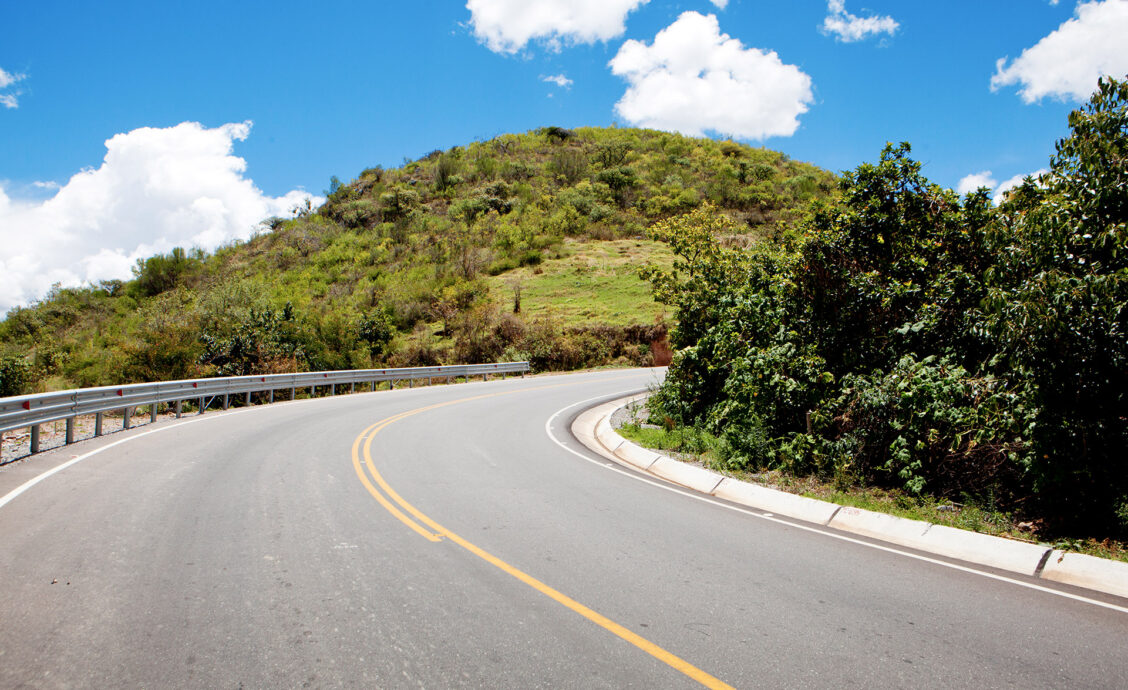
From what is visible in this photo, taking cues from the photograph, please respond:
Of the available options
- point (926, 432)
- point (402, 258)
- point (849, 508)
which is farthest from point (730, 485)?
point (402, 258)

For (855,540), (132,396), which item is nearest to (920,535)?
(855,540)

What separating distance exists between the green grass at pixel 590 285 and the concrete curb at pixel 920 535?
30319mm

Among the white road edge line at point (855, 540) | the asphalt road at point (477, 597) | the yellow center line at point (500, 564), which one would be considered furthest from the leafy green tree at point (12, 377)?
the white road edge line at point (855, 540)

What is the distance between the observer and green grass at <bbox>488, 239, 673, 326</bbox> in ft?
141

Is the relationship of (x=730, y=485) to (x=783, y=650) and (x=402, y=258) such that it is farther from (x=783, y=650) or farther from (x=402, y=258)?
(x=402, y=258)

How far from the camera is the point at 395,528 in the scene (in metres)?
6.38

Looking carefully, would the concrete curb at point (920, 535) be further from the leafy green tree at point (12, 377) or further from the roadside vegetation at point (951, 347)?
the leafy green tree at point (12, 377)

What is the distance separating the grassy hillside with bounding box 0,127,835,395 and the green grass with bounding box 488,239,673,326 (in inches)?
9.7

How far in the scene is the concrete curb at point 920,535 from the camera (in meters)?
5.32

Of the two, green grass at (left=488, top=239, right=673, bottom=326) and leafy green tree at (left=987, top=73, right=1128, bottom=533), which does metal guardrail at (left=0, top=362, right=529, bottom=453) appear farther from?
green grass at (left=488, top=239, right=673, bottom=326)

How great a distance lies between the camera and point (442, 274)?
53.8 metres

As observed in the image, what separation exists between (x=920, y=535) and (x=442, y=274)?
50126 mm

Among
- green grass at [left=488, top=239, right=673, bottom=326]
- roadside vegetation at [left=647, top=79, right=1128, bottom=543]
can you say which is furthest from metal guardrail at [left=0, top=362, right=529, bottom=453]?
green grass at [left=488, top=239, right=673, bottom=326]

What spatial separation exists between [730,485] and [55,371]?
41120mm
